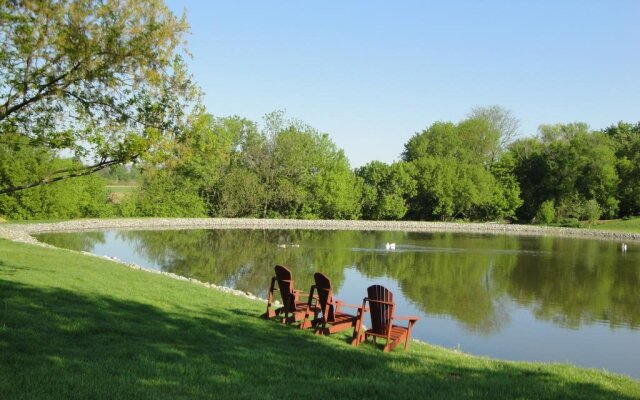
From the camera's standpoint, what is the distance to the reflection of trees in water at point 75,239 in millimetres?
26141

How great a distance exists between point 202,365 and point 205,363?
9 cm

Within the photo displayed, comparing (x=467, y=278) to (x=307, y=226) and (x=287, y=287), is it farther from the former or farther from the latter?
(x=307, y=226)

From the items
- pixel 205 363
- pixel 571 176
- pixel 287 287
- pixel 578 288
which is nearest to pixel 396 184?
pixel 571 176

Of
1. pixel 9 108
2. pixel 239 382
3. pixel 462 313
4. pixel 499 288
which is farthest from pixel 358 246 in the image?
pixel 239 382

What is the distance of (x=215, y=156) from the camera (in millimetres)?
11453

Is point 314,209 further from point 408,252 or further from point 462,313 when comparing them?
point 462,313

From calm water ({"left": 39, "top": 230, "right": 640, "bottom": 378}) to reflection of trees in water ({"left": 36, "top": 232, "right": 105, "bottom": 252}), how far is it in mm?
67

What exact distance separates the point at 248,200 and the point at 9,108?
45285mm

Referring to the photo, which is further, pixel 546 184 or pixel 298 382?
pixel 546 184

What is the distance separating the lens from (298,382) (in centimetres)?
564

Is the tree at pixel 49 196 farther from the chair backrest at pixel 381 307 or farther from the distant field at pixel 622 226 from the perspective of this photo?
the distant field at pixel 622 226

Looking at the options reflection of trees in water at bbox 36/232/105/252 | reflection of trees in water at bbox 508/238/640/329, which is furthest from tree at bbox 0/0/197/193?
reflection of trees in water at bbox 36/232/105/252

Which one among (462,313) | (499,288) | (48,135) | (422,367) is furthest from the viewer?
(499,288)

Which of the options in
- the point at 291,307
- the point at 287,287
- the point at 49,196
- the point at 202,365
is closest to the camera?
the point at 202,365
